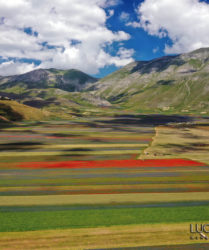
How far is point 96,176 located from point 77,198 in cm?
902

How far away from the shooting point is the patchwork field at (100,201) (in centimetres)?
1909

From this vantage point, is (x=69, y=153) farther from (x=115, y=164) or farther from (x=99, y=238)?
(x=99, y=238)

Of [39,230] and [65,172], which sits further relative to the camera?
[65,172]

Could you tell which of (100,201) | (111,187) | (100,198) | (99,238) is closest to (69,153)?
(111,187)

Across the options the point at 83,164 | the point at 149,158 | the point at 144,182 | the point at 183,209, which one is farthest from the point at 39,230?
the point at 149,158

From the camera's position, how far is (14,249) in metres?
17.5

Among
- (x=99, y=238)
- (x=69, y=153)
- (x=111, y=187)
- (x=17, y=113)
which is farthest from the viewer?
(x=17, y=113)

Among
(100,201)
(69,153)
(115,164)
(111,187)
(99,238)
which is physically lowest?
(99,238)

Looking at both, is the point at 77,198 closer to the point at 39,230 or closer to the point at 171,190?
the point at 39,230

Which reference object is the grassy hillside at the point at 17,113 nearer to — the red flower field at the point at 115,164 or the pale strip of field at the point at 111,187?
the red flower field at the point at 115,164

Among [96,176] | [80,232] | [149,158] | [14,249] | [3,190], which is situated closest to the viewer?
[14,249]

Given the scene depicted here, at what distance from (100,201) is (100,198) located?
0.88 metres

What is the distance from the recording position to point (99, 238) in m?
19.0

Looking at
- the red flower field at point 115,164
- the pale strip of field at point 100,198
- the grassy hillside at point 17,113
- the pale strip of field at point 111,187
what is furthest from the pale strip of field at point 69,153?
the grassy hillside at point 17,113
